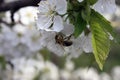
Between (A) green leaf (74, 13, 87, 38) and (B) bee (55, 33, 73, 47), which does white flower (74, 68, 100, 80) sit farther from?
(A) green leaf (74, 13, 87, 38)

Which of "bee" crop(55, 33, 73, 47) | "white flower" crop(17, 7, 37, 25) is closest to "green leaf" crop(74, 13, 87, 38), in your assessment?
"bee" crop(55, 33, 73, 47)

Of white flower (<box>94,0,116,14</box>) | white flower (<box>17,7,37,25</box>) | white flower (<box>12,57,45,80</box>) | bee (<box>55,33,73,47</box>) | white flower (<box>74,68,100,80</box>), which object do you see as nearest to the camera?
white flower (<box>94,0,116,14</box>)

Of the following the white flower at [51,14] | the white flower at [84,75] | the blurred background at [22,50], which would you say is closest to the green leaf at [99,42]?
the white flower at [51,14]

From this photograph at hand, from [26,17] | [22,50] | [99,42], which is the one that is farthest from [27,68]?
[99,42]

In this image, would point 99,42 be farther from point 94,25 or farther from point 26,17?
point 26,17

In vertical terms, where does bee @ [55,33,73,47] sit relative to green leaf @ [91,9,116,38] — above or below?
below

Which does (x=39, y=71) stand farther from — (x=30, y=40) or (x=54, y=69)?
(x=30, y=40)

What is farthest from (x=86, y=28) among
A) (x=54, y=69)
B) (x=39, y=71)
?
(x=54, y=69)
